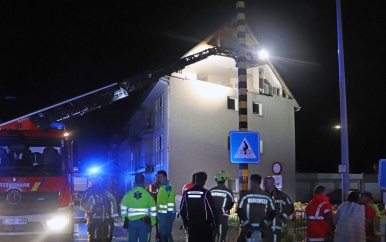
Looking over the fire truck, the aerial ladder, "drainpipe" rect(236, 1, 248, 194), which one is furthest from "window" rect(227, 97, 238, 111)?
the fire truck

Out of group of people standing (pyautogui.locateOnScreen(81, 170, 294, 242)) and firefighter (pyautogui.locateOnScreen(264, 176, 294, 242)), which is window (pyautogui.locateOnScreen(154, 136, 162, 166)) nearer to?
group of people standing (pyautogui.locateOnScreen(81, 170, 294, 242))

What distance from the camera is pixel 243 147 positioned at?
→ 34.1 ft

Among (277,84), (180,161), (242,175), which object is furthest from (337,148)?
(242,175)

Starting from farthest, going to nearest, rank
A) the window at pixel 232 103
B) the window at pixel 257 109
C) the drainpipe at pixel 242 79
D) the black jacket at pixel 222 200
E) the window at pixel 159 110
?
the window at pixel 257 109 → the window at pixel 232 103 → the window at pixel 159 110 → the drainpipe at pixel 242 79 → the black jacket at pixel 222 200

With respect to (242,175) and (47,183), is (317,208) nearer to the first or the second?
(242,175)

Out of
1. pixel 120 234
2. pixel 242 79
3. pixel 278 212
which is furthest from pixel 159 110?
pixel 278 212

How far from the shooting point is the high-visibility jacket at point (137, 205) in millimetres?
8758

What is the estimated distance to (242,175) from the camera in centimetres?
1095

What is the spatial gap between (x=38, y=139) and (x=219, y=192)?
15.3 ft

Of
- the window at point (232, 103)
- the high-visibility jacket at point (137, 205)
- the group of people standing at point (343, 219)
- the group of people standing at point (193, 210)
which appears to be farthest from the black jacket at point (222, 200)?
the window at point (232, 103)

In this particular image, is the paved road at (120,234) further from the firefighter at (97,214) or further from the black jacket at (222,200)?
the black jacket at (222,200)

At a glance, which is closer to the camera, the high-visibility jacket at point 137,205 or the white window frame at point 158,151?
the high-visibility jacket at point 137,205

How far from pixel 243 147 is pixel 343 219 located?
10.2ft

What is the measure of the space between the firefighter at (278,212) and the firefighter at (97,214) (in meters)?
3.56
